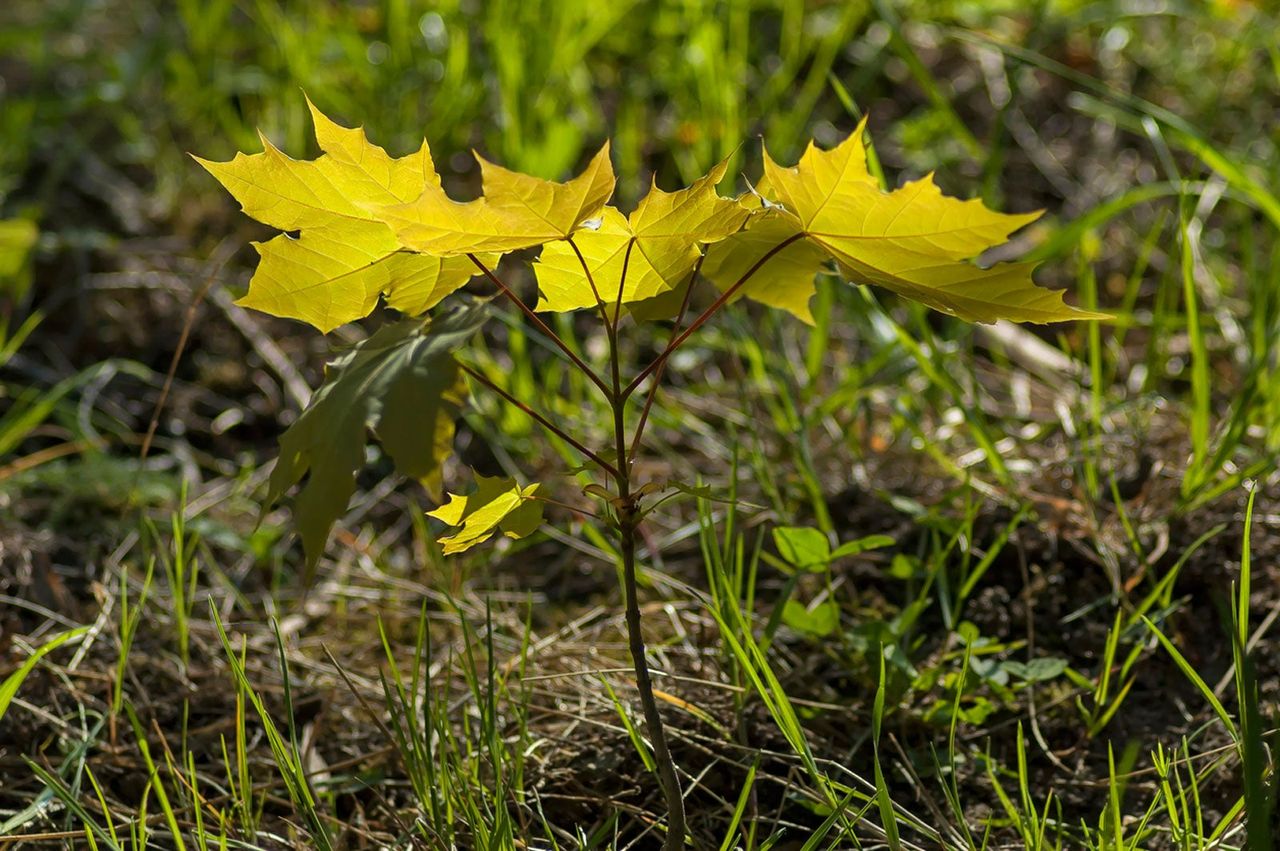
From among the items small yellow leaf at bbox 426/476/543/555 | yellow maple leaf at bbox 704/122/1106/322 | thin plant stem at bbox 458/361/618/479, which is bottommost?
small yellow leaf at bbox 426/476/543/555

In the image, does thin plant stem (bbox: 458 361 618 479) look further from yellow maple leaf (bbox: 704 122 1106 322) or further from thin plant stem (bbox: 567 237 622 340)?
yellow maple leaf (bbox: 704 122 1106 322)

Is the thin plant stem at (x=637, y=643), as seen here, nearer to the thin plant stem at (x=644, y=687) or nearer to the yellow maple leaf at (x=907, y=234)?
the thin plant stem at (x=644, y=687)

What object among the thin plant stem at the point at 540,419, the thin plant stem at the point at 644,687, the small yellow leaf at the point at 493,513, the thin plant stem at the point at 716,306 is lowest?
the thin plant stem at the point at 644,687

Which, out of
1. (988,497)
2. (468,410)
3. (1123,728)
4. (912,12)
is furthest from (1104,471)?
(912,12)

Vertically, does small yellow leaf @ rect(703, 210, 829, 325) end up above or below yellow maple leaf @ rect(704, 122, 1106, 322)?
below

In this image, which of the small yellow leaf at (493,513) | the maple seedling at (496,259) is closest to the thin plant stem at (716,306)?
the maple seedling at (496,259)

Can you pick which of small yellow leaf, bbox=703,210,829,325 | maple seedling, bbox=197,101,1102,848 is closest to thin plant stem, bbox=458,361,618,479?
maple seedling, bbox=197,101,1102,848
